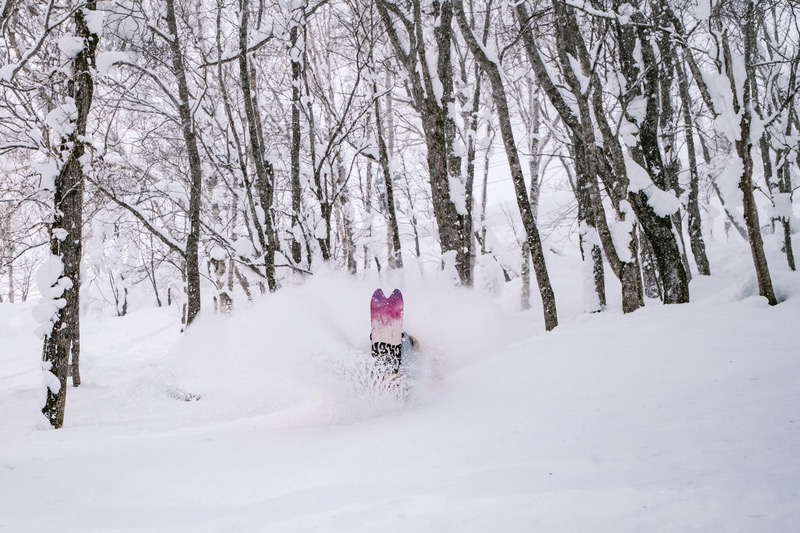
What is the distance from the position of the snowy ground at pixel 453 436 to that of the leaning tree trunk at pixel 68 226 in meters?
1.21

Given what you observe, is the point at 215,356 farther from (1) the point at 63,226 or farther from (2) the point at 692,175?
(2) the point at 692,175

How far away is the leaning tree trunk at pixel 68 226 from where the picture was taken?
5.23 meters

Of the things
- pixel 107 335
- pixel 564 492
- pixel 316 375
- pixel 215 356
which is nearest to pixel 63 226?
pixel 215 356

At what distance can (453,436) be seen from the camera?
303 centimetres

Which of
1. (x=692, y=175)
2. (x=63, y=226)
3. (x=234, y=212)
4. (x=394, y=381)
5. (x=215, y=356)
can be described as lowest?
(x=394, y=381)

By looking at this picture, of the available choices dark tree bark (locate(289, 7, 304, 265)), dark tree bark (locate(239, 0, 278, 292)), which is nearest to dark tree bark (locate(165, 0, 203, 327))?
dark tree bark (locate(239, 0, 278, 292))

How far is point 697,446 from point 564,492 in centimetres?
80

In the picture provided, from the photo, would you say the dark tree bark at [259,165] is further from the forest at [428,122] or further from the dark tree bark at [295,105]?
the dark tree bark at [295,105]

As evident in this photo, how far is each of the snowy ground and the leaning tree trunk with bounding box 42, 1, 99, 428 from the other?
1.21 meters

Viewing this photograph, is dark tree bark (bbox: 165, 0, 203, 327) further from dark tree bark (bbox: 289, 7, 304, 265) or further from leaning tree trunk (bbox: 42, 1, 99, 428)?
leaning tree trunk (bbox: 42, 1, 99, 428)

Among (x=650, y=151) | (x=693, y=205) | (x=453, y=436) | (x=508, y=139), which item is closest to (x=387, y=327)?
(x=453, y=436)

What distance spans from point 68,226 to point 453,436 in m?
5.08

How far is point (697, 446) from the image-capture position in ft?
7.45

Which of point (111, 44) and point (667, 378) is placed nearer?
point (667, 378)
